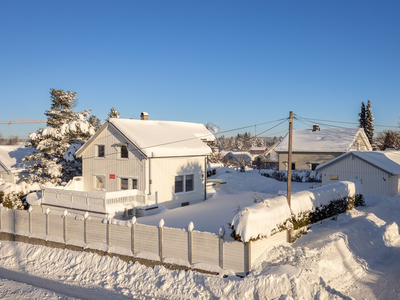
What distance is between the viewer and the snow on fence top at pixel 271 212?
1123 cm

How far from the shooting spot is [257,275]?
1086 cm

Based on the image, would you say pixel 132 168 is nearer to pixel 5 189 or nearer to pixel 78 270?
pixel 78 270

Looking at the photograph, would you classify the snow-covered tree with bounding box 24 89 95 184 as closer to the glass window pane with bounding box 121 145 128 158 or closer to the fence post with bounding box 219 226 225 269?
the glass window pane with bounding box 121 145 128 158

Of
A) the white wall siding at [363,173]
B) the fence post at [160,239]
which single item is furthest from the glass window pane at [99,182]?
the white wall siding at [363,173]

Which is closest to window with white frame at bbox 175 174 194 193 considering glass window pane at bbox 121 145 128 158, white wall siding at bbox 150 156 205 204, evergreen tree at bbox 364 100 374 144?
white wall siding at bbox 150 156 205 204

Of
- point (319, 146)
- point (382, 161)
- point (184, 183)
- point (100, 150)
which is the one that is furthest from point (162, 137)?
point (319, 146)

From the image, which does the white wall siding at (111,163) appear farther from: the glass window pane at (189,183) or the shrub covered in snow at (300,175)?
the shrub covered in snow at (300,175)

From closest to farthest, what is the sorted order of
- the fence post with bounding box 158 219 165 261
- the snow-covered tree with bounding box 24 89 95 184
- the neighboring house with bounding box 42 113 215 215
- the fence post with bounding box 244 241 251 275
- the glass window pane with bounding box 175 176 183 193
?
the fence post with bounding box 244 241 251 275
the fence post with bounding box 158 219 165 261
the neighboring house with bounding box 42 113 215 215
the glass window pane with bounding box 175 176 183 193
the snow-covered tree with bounding box 24 89 95 184

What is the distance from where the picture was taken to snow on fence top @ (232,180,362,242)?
11.2 metres

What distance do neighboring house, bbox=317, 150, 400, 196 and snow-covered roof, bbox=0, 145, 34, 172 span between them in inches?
1215

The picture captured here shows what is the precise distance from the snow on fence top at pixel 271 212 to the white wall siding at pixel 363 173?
11529mm

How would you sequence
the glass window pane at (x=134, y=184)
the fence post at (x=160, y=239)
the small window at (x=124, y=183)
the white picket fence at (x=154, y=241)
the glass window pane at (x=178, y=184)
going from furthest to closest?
the glass window pane at (x=178, y=184) < the small window at (x=124, y=183) < the glass window pane at (x=134, y=184) < the fence post at (x=160, y=239) < the white picket fence at (x=154, y=241)

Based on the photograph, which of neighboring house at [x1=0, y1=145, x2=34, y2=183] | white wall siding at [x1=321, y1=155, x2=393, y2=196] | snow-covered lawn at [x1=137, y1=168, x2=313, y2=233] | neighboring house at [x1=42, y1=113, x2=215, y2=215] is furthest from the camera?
neighboring house at [x1=0, y1=145, x2=34, y2=183]

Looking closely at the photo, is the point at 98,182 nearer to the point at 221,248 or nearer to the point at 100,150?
the point at 100,150
